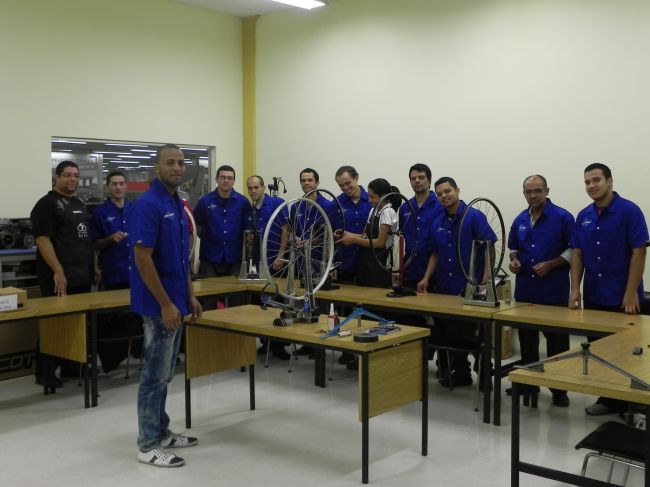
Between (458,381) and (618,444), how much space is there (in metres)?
2.43

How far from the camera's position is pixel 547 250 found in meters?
4.62

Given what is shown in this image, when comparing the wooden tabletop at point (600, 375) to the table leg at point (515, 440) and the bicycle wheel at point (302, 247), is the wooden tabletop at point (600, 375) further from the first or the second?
the bicycle wheel at point (302, 247)

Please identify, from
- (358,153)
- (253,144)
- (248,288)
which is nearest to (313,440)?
(248,288)

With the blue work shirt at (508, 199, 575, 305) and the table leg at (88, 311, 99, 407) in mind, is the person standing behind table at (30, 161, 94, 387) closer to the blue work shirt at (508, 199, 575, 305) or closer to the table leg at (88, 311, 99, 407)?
the table leg at (88, 311, 99, 407)

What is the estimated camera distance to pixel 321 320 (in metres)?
3.89

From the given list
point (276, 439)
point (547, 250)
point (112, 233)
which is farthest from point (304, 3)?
point (276, 439)

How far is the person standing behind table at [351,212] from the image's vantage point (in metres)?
5.52

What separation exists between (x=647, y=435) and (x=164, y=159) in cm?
Answer: 236

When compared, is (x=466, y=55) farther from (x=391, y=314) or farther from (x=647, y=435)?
(x=647, y=435)

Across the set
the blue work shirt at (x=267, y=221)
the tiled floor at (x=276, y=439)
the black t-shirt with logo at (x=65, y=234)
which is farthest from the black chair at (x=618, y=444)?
the black t-shirt with logo at (x=65, y=234)

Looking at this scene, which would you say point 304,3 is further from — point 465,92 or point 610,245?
point 610,245

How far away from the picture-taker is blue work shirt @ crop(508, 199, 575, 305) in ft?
15.1

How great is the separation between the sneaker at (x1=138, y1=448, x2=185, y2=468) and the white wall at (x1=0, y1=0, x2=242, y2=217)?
3358 millimetres

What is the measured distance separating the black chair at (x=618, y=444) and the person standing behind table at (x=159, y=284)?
190 centimetres
